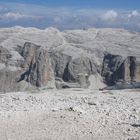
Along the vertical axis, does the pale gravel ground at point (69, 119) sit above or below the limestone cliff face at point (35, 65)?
above

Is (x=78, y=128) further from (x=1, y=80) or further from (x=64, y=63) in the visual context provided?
(x=64, y=63)

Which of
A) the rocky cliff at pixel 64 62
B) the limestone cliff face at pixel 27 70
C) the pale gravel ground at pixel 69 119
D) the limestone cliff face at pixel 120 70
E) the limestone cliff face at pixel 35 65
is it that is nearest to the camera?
the pale gravel ground at pixel 69 119

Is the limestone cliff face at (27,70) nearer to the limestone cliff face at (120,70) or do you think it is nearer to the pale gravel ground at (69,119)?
the limestone cliff face at (120,70)

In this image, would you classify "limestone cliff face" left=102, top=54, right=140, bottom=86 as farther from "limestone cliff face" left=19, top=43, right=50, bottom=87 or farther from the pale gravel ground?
the pale gravel ground

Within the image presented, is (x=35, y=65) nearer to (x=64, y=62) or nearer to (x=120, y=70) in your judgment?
(x=64, y=62)

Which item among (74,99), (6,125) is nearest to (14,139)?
(6,125)

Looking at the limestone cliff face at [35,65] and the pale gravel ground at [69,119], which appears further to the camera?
the limestone cliff face at [35,65]

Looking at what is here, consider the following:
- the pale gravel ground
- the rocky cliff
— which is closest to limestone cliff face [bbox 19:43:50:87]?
the rocky cliff

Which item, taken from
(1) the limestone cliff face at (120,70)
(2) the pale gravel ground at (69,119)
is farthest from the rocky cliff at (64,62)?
(2) the pale gravel ground at (69,119)
